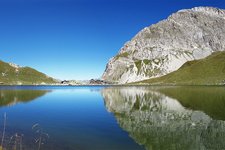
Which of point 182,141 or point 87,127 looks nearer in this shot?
point 182,141

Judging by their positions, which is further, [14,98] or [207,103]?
[14,98]

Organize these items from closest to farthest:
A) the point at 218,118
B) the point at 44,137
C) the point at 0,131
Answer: the point at 44,137 → the point at 0,131 → the point at 218,118

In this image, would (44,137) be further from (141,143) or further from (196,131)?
(196,131)

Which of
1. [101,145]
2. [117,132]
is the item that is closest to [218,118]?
[117,132]

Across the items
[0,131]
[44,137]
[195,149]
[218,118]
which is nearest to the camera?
[195,149]

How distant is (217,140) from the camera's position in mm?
33156

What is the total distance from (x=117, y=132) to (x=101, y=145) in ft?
27.0

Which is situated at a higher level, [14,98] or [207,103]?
[14,98]

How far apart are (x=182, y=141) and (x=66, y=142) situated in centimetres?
1371

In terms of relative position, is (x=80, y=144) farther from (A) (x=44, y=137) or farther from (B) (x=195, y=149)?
(B) (x=195, y=149)

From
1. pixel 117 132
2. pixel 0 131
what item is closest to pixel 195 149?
pixel 117 132

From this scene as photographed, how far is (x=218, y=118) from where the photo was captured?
50.2 m

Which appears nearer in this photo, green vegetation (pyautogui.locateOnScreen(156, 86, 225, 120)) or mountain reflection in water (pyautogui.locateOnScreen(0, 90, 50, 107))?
green vegetation (pyautogui.locateOnScreen(156, 86, 225, 120))

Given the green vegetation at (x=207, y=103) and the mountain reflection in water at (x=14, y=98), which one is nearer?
the green vegetation at (x=207, y=103)
